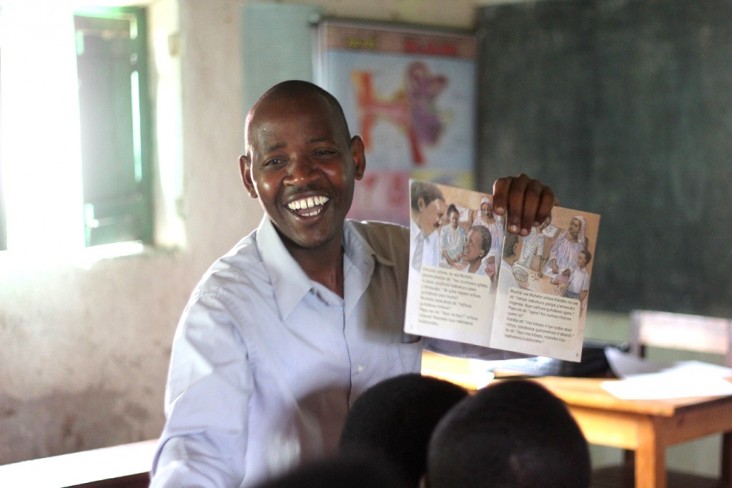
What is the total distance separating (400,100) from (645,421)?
2.44 metres

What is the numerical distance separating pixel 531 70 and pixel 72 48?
2.15m

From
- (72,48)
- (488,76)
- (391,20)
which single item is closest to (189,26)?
(72,48)

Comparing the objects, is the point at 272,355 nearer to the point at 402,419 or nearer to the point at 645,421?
the point at 402,419

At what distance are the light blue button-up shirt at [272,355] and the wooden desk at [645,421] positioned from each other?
44.1 inches

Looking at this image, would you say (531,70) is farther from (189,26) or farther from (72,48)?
(72,48)

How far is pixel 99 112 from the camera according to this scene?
4020 mm

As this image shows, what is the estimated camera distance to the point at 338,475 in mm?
544

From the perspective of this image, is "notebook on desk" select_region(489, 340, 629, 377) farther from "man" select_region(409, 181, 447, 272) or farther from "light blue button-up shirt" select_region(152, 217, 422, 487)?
"man" select_region(409, 181, 447, 272)

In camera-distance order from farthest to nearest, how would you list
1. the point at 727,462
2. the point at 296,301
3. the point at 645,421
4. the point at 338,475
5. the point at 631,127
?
the point at 631,127, the point at 727,462, the point at 645,421, the point at 296,301, the point at 338,475

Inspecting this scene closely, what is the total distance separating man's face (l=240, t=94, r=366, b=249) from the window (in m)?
2.40

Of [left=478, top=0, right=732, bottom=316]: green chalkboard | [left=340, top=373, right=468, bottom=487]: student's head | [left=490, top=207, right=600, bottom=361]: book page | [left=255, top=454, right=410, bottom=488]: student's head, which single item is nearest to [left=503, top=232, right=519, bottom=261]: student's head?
[left=490, top=207, right=600, bottom=361]: book page

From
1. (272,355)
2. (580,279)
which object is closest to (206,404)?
(272,355)

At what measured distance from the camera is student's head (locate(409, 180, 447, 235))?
60.6 inches

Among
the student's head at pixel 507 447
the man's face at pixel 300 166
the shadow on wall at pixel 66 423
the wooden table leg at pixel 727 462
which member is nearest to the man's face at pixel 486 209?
the man's face at pixel 300 166
